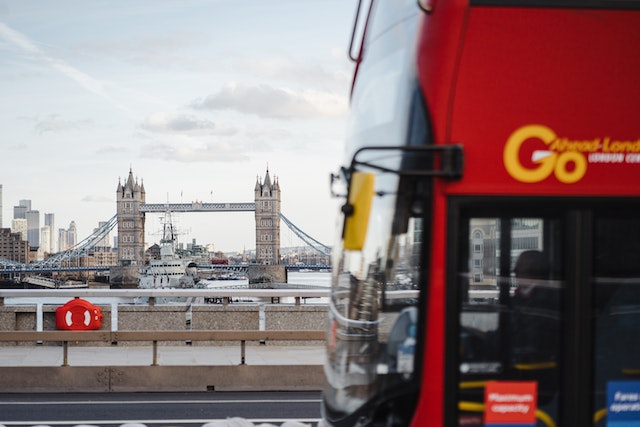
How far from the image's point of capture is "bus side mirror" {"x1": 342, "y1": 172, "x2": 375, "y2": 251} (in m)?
4.23

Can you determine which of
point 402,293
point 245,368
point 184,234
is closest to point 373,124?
point 402,293

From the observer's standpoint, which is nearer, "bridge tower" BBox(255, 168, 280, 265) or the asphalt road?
the asphalt road

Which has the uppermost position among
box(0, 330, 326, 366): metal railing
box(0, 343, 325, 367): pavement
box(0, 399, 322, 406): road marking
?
box(0, 330, 326, 366): metal railing

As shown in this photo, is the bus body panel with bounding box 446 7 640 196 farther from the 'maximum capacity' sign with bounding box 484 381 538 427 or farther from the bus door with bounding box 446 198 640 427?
the 'maximum capacity' sign with bounding box 484 381 538 427

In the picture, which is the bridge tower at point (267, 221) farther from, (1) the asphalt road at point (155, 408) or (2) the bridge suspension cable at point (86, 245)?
(1) the asphalt road at point (155, 408)

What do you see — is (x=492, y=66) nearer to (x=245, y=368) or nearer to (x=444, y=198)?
(x=444, y=198)

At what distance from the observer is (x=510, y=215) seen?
13.9 feet

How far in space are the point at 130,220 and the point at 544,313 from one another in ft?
494

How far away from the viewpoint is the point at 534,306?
14.1 feet

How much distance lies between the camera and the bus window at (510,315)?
4238 mm

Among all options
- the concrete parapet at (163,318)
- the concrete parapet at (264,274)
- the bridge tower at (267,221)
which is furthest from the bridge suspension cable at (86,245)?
the concrete parapet at (163,318)

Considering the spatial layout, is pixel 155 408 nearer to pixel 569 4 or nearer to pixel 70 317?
pixel 70 317

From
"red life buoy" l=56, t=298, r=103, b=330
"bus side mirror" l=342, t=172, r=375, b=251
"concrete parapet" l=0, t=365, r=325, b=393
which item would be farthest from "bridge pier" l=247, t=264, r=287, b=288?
"bus side mirror" l=342, t=172, r=375, b=251

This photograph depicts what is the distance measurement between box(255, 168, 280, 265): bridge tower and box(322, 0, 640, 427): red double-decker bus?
147214mm
